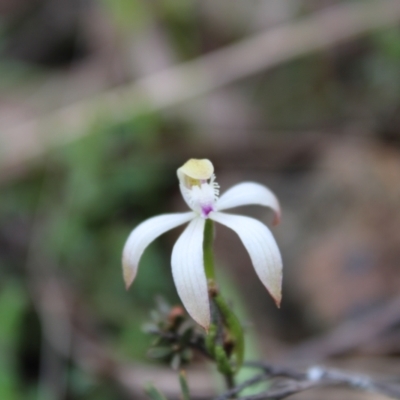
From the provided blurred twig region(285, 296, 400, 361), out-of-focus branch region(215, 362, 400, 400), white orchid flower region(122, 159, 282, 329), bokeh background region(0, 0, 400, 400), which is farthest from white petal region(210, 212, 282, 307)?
blurred twig region(285, 296, 400, 361)

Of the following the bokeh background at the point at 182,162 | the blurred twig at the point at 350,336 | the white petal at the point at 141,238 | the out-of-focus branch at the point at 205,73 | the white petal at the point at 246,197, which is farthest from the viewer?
the out-of-focus branch at the point at 205,73

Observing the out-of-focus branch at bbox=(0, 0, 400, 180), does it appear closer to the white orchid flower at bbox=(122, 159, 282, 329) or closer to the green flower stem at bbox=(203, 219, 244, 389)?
the white orchid flower at bbox=(122, 159, 282, 329)

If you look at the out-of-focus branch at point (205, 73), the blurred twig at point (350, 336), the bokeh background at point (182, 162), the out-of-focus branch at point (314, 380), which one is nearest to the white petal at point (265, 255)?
the out-of-focus branch at point (314, 380)

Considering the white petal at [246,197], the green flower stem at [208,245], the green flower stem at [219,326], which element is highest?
the white petal at [246,197]

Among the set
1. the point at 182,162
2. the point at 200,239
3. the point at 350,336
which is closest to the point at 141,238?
the point at 200,239

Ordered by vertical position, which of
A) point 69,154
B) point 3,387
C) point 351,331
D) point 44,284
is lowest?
point 3,387

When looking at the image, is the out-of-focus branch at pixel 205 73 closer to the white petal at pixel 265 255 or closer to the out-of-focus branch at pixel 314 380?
the out-of-focus branch at pixel 314 380

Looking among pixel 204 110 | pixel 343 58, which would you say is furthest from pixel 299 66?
pixel 204 110

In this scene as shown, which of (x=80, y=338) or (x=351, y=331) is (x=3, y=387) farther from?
(x=351, y=331)
